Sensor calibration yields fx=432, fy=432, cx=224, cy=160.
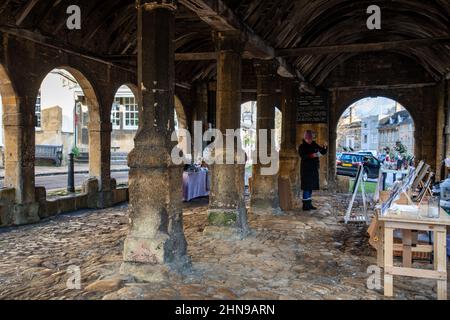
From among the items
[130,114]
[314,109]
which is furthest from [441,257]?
[130,114]

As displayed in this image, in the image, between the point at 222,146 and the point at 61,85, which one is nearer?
the point at 222,146

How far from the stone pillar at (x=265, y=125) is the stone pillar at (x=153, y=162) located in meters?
4.32

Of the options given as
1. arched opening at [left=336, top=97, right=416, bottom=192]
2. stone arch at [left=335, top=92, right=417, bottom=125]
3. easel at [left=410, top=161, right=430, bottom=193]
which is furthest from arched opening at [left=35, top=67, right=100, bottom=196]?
easel at [left=410, top=161, right=430, bottom=193]

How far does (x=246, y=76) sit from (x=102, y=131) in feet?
19.9

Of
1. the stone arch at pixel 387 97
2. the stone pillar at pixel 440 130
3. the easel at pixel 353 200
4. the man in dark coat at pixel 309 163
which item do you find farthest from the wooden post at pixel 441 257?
the stone arch at pixel 387 97

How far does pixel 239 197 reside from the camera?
6926 mm

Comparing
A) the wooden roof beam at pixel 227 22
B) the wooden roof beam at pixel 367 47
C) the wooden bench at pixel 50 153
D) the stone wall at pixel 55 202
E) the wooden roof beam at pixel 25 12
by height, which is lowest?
the stone wall at pixel 55 202

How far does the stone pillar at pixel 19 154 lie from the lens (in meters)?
8.11

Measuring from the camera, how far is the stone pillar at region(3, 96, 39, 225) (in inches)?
319

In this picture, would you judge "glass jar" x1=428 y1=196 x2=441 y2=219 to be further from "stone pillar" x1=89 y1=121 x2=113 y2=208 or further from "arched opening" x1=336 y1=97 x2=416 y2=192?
"arched opening" x1=336 y1=97 x2=416 y2=192

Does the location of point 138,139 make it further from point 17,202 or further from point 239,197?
point 17,202

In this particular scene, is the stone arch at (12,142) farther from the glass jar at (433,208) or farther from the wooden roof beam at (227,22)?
the glass jar at (433,208)

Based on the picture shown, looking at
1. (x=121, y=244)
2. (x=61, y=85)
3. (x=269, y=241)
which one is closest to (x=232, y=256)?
(x=269, y=241)

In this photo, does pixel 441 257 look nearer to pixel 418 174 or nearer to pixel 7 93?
pixel 418 174
